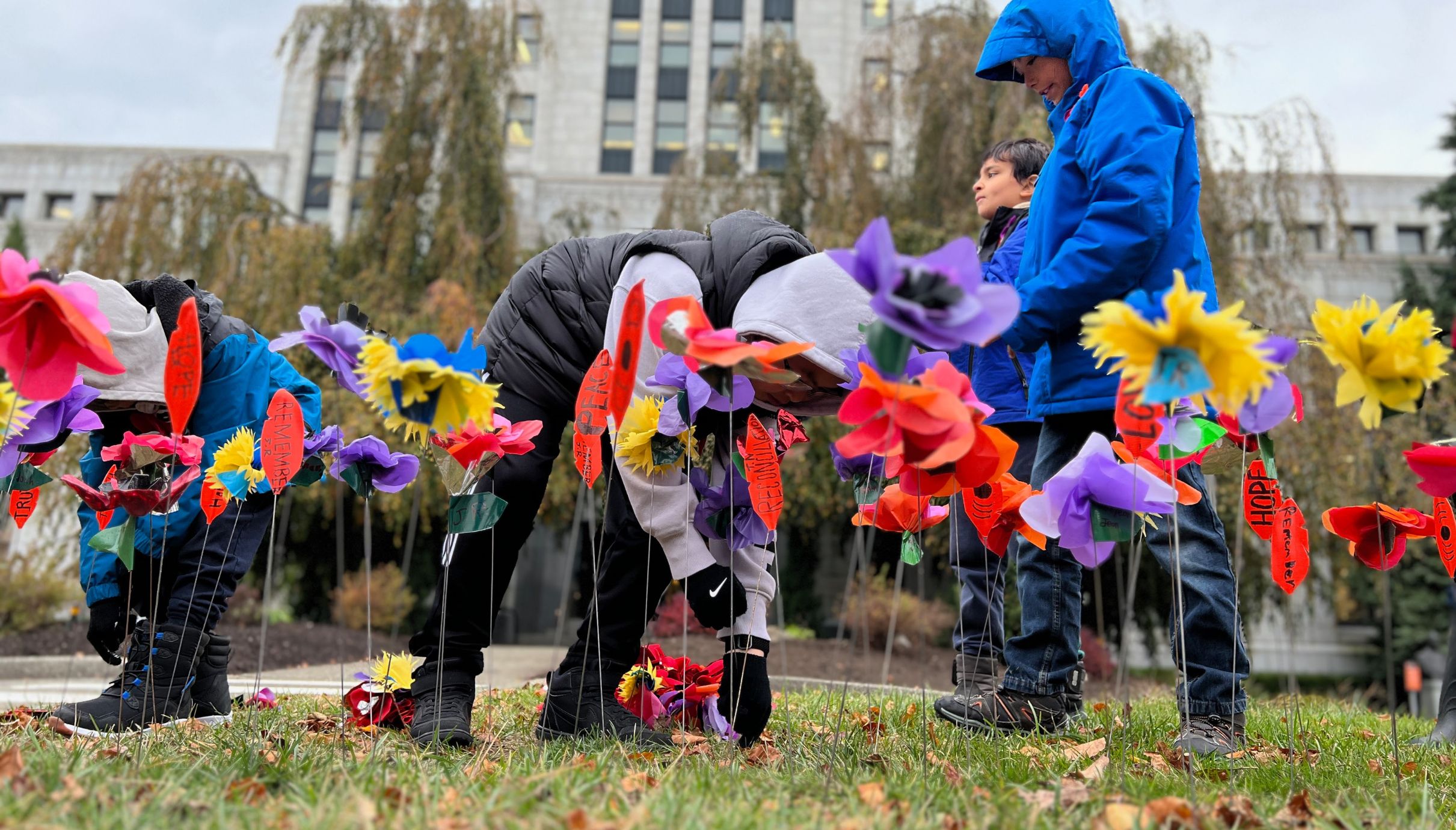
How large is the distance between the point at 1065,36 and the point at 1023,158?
0.80 m

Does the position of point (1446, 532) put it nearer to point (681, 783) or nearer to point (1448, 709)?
point (1448, 709)

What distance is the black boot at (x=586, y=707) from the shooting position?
2.18 m

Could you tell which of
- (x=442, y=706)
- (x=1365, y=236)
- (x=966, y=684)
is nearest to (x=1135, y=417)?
(x=966, y=684)

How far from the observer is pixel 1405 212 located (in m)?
19.8

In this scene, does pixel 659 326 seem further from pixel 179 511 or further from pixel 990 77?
pixel 179 511

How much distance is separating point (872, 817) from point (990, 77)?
1969mm

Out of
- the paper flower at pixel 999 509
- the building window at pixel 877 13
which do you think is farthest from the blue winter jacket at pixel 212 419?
the building window at pixel 877 13

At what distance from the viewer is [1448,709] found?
285 centimetres

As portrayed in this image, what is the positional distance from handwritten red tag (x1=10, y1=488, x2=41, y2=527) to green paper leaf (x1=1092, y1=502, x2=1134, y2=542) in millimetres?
2426

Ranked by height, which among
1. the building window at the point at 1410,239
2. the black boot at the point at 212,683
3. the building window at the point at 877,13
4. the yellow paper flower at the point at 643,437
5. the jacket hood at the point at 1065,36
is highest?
the building window at the point at 877,13

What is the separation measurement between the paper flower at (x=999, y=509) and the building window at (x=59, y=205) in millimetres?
23797

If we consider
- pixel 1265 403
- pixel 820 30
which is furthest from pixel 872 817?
pixel 820 30

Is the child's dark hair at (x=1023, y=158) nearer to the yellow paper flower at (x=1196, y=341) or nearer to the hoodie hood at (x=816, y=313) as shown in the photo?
the hoodie hood at (x=816, y=313)

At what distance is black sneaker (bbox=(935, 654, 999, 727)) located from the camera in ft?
8.61
